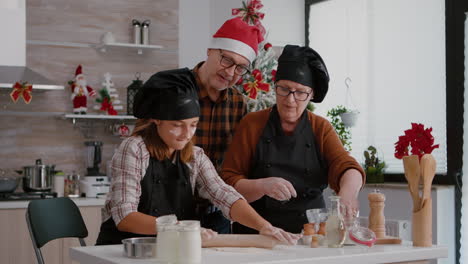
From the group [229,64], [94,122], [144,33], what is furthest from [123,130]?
[229,64]

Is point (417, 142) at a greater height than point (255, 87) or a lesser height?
lesser

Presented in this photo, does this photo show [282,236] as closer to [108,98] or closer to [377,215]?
[377,215]

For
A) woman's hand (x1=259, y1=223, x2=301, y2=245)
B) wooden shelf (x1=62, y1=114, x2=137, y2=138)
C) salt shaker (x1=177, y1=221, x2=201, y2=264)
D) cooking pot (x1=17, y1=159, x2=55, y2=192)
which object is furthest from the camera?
wooden shelf (x1=62, y1=114, x2=137, y2=138)

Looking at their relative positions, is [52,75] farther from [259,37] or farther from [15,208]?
[259,37]

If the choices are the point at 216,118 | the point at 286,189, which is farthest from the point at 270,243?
the point at 216,118

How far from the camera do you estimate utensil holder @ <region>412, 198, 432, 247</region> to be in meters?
2.28

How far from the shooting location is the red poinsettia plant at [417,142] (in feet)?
7.78

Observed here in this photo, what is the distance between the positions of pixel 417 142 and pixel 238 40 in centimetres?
81

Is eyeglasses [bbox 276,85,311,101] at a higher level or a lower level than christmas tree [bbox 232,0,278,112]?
lower

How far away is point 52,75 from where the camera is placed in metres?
5.20

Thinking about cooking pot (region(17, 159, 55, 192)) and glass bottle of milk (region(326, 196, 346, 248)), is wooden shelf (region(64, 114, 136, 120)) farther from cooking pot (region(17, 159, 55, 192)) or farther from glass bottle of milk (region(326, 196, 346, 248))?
glass bottle of milk (region(326, 196, 346, 248))

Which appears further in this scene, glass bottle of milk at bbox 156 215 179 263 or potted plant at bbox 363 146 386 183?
potted plant at bbox 363 146 386 183

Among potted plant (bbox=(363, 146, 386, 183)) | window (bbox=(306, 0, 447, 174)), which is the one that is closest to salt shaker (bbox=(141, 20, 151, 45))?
window (bbox=(306, 0, 447, 174))

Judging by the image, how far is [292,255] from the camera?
199 centimetres
